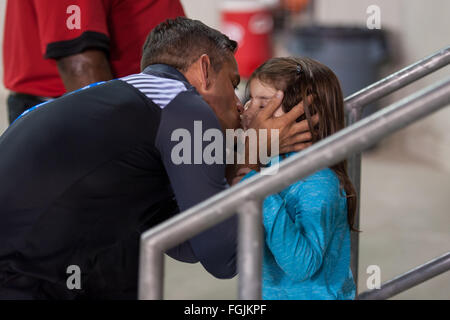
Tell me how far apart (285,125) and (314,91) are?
0.15 metres

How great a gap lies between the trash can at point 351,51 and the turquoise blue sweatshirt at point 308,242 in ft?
14.1

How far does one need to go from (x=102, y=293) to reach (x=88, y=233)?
6.9 inches

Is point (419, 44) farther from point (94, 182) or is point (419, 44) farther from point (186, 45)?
point (94, 182)

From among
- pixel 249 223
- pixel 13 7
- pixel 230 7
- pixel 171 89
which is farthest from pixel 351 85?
pixel 249 223

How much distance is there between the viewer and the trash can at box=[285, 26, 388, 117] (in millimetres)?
6031

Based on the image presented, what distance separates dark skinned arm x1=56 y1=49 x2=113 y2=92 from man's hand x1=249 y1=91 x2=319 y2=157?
673 mm

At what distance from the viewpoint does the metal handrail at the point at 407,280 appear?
75.7 inches

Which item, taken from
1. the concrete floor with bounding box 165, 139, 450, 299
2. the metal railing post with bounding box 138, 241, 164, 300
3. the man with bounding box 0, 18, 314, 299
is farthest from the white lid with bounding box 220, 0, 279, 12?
the metal railing post with bounding box 138, 241, 164, 300

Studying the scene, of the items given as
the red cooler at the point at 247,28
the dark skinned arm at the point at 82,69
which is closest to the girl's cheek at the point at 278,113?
the dark skinned arm at the point at 82,69

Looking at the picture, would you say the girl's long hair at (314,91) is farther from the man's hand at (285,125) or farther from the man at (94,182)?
the man at (94,182)

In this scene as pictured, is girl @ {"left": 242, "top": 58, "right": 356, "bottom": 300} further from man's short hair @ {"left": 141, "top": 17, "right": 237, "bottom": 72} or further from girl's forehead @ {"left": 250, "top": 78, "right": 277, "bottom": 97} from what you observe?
man's short hair @ {"left": 141, "top": 17, "right": 237, "bottom": 72}

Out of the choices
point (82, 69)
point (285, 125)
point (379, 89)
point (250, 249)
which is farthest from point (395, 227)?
point (250, 249)
